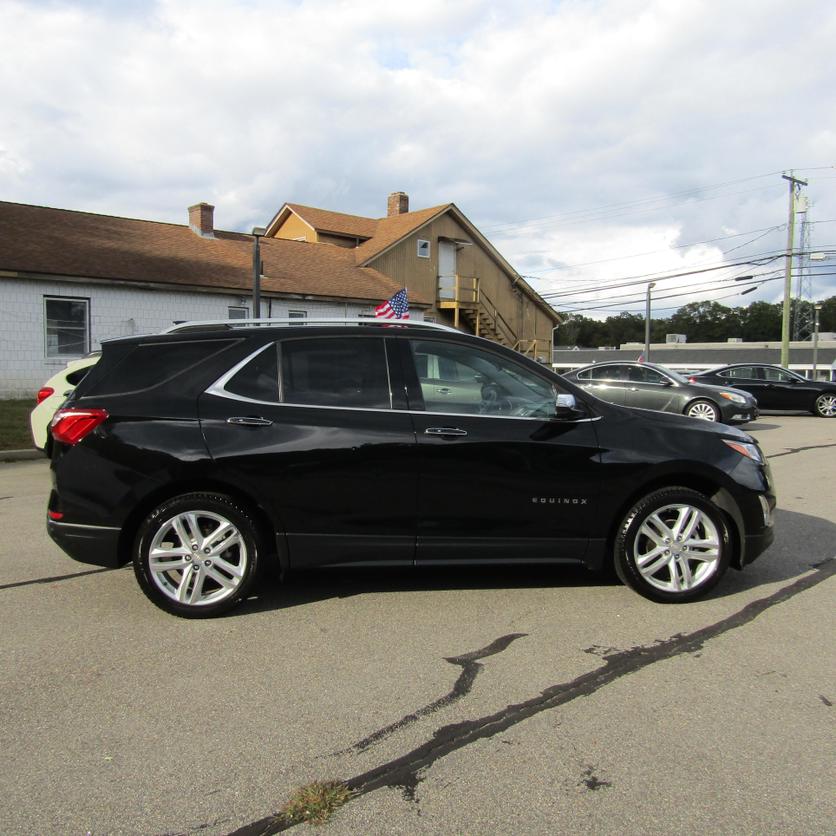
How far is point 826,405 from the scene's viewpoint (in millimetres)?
20109

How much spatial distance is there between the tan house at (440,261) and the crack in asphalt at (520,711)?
91.1 feet

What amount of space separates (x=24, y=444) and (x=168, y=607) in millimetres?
9299

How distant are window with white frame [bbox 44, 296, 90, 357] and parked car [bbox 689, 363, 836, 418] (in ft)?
53.1

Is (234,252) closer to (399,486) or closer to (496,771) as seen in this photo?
(399,486)

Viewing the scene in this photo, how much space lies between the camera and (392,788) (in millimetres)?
2830

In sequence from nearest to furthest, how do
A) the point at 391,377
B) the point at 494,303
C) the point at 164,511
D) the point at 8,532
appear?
the point at 164,511
the point at 391,377
the point at 8,532
the point at 494,303

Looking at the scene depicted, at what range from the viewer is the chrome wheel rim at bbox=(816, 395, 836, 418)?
20016mm

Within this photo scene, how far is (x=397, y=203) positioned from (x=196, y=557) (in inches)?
1476

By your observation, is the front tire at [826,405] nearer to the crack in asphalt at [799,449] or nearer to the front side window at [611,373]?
the front side window at [611,373]

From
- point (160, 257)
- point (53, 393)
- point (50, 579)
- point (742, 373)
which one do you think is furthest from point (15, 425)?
point (742, 373)

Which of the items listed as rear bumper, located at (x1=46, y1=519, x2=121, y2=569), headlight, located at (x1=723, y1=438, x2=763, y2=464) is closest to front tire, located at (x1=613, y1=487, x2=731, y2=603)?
headlight, located at (x1=723, y1=438, x2=763, y2=464)

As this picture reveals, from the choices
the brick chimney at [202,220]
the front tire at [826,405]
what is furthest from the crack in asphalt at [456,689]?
the brick chimney at [202,220]

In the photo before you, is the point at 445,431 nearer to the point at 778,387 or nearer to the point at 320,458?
the point at 320,458

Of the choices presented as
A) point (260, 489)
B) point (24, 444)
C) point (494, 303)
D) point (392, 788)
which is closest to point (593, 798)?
point (392, 788)
